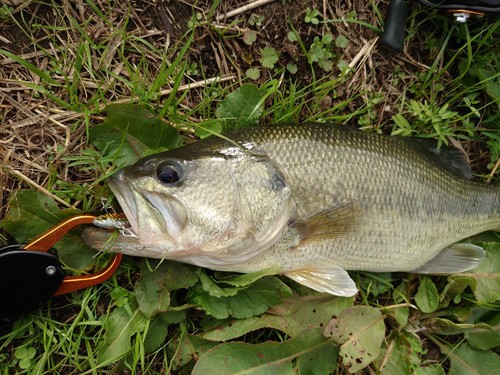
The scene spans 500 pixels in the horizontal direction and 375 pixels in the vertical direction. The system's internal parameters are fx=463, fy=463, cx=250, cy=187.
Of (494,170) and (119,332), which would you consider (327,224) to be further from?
(494,170)

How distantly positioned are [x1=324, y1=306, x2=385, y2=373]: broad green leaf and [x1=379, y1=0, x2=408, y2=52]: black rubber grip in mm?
1848

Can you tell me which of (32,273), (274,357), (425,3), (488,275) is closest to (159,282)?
(32,273)

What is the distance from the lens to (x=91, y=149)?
287 centimetres

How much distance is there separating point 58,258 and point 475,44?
3.25 metres

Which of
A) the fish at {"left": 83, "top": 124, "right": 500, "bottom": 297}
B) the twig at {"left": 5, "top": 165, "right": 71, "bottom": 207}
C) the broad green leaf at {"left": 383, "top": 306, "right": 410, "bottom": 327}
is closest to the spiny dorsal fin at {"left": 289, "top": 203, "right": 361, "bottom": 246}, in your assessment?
the fish at {"left": 83, "top": 124, "right": 500, "bottom": 297}

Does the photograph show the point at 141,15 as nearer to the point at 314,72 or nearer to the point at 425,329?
the point at 314,72

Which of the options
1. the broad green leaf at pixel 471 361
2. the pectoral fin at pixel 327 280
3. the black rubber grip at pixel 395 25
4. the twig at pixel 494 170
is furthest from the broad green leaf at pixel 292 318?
the black rubber grip at pixel 395 25

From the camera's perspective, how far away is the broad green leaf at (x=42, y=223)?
8.46 feet

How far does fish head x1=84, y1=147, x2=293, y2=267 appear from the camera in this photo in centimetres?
237

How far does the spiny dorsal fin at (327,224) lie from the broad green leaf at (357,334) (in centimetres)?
56

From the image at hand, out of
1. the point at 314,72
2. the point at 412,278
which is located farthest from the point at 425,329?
the point at 314,72

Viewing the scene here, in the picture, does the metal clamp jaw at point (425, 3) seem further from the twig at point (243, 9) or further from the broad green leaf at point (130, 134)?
the broad green leaf at point (130, 134)

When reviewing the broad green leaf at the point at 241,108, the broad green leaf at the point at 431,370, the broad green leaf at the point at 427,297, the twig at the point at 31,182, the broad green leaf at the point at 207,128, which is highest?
the broad green leaf at the point at 241,108

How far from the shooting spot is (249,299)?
2805 mm
